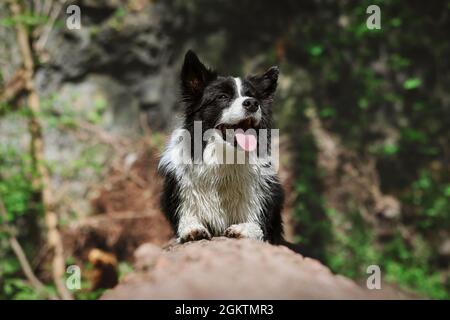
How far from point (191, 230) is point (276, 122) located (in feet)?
14.9

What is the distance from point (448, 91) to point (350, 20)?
1899 millimetres

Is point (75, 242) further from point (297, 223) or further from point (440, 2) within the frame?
point (440, 2)

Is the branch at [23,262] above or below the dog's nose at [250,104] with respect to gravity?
below

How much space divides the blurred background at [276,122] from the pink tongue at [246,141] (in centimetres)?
366

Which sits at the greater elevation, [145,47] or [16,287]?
[145,47]

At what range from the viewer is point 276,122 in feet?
27.2

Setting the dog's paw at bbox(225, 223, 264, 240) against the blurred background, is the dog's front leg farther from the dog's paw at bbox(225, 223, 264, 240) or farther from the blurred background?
the blurred background

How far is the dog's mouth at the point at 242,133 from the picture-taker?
4.19 metres

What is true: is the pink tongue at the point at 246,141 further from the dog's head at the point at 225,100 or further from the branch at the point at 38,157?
the branch at the point at 38,157

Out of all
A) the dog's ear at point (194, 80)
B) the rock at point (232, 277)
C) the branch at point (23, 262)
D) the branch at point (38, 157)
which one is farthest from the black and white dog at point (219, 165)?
the branch at point (38, 157)

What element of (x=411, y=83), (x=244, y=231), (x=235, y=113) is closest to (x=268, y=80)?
(x=235, y=113)

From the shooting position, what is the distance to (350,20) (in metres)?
8.35

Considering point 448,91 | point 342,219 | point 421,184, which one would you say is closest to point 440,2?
point 448,91

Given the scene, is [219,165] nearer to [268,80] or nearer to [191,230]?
[191,230]
